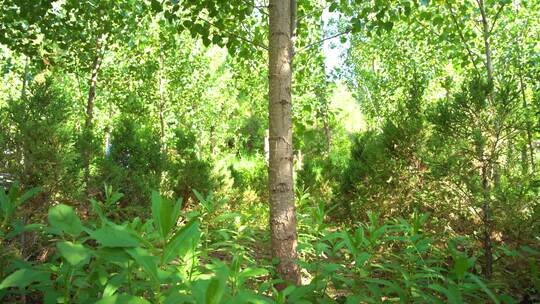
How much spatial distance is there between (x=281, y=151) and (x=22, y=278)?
1.97m

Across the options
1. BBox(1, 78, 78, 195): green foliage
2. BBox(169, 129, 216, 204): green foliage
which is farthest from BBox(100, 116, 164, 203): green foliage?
BBox(1, 78, 78, 195): green foliage

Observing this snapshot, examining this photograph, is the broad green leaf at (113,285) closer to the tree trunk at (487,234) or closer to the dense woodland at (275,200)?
the dense woodland at (275,200)

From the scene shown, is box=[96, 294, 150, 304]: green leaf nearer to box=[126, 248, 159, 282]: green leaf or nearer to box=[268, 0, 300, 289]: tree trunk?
box=[126, 248, 159, 282]: green leaf

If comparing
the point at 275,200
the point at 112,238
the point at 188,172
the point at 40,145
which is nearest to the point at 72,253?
the point at 112,238

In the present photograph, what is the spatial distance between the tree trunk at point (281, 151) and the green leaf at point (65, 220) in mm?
1835

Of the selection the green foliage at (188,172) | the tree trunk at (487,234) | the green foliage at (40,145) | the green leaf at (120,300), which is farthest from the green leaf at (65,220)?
the green foliage at (188,172)

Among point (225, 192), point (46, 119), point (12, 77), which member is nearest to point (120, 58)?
point (225, 192)

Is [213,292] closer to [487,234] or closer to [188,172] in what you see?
[487,234]

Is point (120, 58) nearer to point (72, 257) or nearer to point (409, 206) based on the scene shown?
point (409, 206)

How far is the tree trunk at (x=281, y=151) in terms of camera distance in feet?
9.46

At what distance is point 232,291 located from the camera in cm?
159

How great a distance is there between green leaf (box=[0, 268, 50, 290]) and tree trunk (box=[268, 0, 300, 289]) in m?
1.81

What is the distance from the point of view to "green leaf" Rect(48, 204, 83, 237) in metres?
1.16

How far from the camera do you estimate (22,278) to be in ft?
3.84
